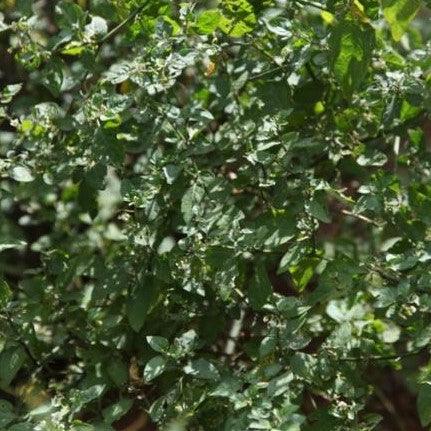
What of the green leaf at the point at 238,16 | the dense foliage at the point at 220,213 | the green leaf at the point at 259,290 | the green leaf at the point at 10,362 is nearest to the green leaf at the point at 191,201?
the dense foliage at the point at 220,213

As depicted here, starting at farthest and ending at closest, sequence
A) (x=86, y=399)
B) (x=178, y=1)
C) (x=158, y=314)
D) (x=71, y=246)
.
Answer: (x=71, y=246) < (x=178, y=1) < (x=158, y=314) < (x=86, y=399)

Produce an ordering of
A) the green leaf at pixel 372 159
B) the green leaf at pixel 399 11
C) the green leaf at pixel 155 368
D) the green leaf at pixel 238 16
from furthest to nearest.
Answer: the green leaf at pixel 372 159
the green leaf at pixel 238 16
the green leaf at pixel 155 368
the green leaf at pixel 399 11

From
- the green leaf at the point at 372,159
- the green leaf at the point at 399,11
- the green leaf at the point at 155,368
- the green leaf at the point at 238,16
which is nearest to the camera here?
the green leaf at the point at 399,11

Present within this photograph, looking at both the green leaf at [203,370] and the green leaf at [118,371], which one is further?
the green leaf at [118,371]

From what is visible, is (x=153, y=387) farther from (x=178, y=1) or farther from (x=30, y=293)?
(x=178, y=1)

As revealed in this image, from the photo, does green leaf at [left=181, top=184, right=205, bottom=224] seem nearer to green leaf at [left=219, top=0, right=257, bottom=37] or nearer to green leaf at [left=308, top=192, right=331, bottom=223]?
green leaf at [left=308, top=192, right=331, bottom=223]

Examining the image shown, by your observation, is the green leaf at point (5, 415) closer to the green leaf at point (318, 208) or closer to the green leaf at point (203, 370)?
the green leaf at point (203, 370)

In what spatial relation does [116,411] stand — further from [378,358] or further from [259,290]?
[378,358]

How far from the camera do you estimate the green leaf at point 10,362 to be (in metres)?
2.04

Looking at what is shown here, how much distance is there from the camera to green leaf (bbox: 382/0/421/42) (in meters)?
1.79

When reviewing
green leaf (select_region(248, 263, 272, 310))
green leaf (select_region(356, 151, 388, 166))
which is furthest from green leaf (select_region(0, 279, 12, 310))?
green leaf (select_region(356, 151, 388, 166))

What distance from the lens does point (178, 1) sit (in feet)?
7.66

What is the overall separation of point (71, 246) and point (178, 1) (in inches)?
28.1

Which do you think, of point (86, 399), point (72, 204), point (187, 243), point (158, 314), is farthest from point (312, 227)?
point (72, 204)
